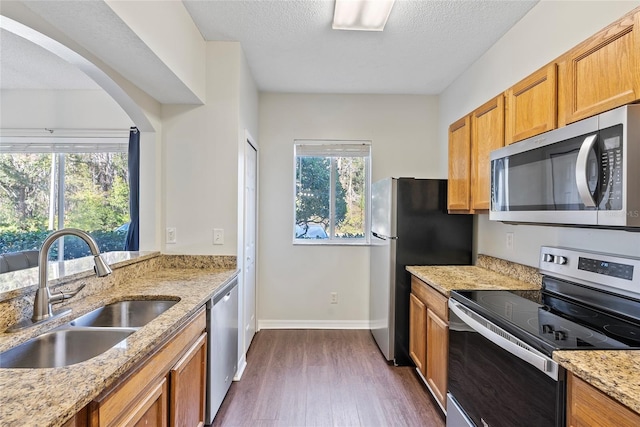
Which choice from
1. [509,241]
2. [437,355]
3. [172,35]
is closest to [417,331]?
[437,355]

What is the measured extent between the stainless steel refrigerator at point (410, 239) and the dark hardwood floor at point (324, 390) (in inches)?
13.2

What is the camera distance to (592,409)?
95 centimetres

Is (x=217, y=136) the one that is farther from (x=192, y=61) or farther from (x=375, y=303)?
(x=375, y=303)

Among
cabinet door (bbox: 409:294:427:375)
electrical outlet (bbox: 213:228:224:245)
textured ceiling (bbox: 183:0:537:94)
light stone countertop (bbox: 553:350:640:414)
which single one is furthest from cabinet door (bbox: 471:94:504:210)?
electrical outlet (bbox: 213:228:224:245)

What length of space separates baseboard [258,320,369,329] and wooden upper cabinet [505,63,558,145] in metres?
2.45

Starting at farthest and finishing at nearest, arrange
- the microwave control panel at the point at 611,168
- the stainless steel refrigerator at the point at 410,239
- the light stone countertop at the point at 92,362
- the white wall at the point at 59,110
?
the white wall at the point at 59,110 → the stainless steel refrigerator at the point at 410,239 → the microwave control panel at the point at 611,168 → the light stone countertop at the point at 92,362

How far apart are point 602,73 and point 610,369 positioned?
1.05 meters

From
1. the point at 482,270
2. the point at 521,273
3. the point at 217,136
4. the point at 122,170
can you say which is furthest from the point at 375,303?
the point at 122,170

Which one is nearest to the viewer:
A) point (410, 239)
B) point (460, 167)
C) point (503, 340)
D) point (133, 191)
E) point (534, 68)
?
point (503, 340)

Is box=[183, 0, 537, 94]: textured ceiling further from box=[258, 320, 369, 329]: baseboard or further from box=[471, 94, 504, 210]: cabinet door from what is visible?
box=[258, 320, 369, 329]: baseboard

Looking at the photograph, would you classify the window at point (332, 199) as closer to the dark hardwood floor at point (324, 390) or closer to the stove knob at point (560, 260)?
the dark hardwood floor at point (324, 390)

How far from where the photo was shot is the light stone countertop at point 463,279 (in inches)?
78.3

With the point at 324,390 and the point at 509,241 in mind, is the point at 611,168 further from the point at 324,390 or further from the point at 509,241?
the point at 324,390

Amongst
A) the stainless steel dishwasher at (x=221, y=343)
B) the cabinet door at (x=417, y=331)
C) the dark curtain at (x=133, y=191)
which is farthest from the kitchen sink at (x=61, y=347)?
the dark curtain at (x=133, y=191)
